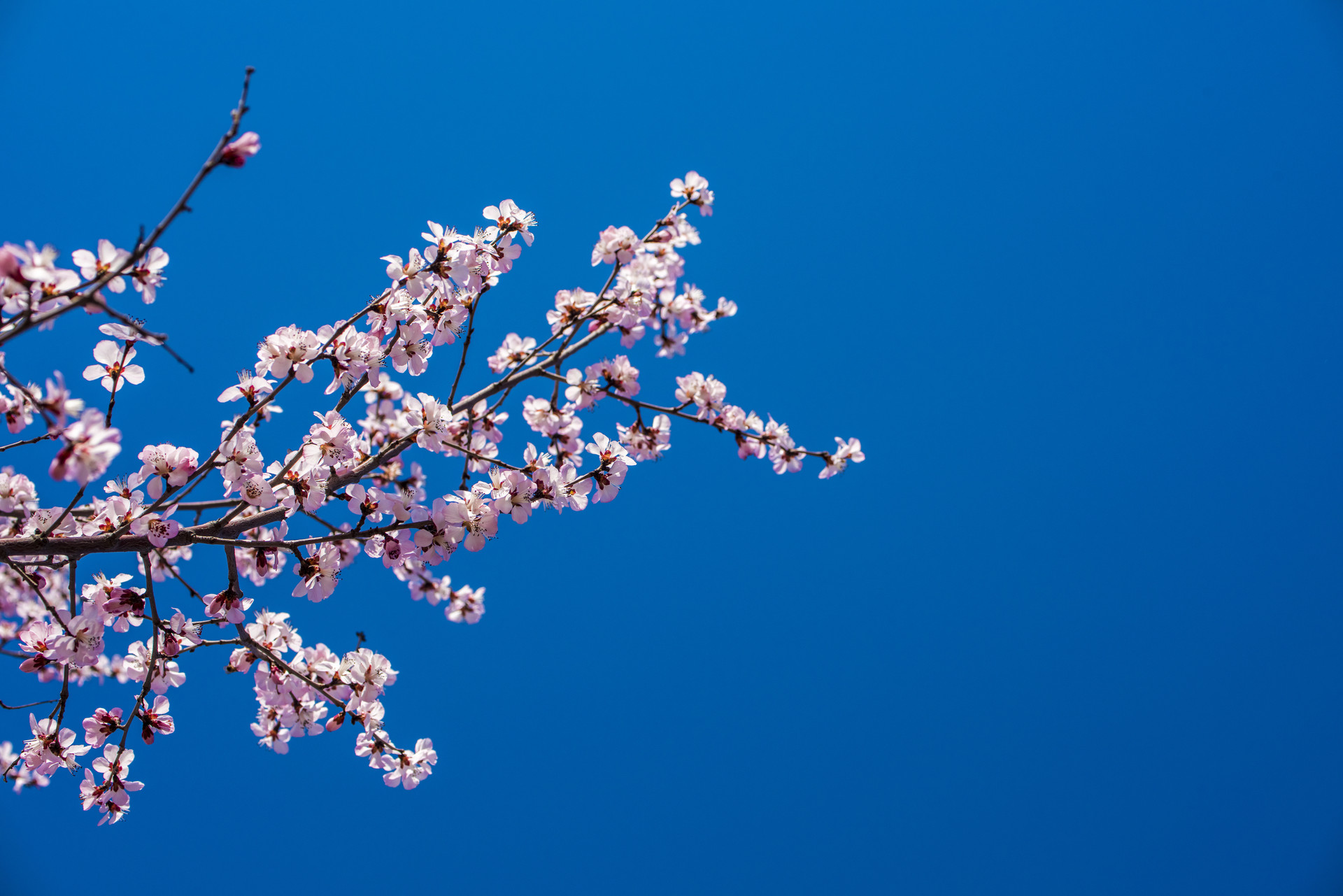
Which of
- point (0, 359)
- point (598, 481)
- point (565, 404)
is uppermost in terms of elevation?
point (565, 404)

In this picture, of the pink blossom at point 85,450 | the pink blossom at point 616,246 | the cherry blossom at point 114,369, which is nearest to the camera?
the pink blossom at point 85,450

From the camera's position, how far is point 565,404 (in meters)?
3.03

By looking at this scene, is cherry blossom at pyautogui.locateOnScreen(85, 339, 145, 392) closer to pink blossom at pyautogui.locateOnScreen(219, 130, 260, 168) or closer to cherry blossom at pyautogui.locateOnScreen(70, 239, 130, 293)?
cherry blossom at pyautogui.locateOnScreen(70, 239, 130, 293)

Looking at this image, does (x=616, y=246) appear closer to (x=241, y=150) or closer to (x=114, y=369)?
(x=241, y=150)

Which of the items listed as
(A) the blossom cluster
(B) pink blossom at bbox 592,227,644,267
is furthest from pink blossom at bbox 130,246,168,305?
(B) pink blossom at bbox 592,227,644,267

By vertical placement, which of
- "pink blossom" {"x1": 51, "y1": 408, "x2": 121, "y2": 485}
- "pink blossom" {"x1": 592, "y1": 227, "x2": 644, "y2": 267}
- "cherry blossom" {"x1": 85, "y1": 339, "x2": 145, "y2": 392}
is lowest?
"pink blossom" {"x1": 51, "y1": 408, "x2": 121, "y2": 485}

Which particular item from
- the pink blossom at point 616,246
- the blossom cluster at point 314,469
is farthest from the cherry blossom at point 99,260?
the pink blossom at point 616,246

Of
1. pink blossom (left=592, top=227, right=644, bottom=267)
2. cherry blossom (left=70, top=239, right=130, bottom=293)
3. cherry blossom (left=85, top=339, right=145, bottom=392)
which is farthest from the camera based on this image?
pink blossom (left=592, top=227, right=644, bottom=267)

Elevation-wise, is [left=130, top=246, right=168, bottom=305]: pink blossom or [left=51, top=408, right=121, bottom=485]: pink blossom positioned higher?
[left=130, top=246, right=168, bottom=305]: pink blossom

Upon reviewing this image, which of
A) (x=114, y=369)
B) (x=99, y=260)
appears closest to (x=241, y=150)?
(x=99, y=260)

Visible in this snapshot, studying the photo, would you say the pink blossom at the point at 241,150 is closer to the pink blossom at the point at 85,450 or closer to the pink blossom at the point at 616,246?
the pink blossom at the point at 85,450

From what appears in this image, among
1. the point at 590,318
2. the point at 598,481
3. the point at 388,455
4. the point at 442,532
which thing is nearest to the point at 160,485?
the point at 388,455

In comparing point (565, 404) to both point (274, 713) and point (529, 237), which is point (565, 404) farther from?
point (274, 713)

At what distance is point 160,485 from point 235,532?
27 centimetres
